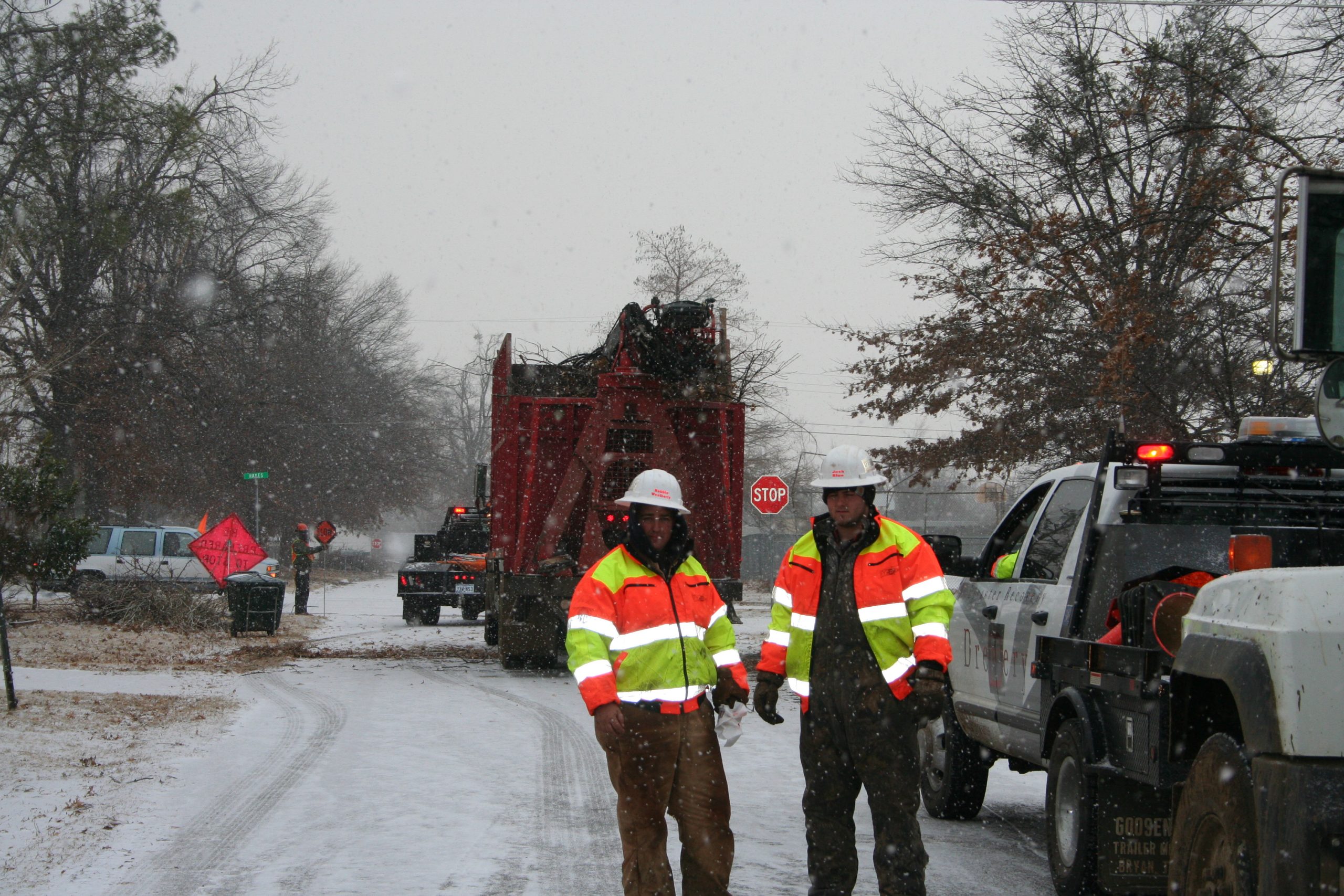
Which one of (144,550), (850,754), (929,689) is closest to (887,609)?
(929,689)

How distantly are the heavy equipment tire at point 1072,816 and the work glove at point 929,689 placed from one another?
741 millimetres

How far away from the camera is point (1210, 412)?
18.1 meters

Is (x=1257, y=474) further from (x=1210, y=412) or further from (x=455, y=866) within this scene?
(x=1210, y=412)

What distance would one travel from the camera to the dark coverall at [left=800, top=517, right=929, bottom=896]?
512cm

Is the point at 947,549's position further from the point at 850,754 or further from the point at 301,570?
the point at 301,570

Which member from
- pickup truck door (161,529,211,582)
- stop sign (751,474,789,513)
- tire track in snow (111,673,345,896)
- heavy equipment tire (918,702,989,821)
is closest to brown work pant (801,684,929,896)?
heavy equipment tire (918,702,989,821)

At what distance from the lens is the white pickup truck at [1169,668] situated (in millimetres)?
3318

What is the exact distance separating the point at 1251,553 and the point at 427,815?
4.72 m

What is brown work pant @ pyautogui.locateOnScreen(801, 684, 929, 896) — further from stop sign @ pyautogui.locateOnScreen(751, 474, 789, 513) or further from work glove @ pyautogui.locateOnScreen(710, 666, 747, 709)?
stop sign @ pyautogui.locateOnScreen(751, 474, 789, 513)

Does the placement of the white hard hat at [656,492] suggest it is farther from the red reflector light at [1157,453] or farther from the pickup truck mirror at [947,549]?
the red reflector light at [1157,453]

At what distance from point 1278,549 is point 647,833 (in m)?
2.90

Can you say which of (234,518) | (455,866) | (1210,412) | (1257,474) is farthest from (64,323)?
(1257,474)

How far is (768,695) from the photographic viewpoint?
537cm

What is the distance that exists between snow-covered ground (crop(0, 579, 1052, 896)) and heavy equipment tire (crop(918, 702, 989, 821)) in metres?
0.09
